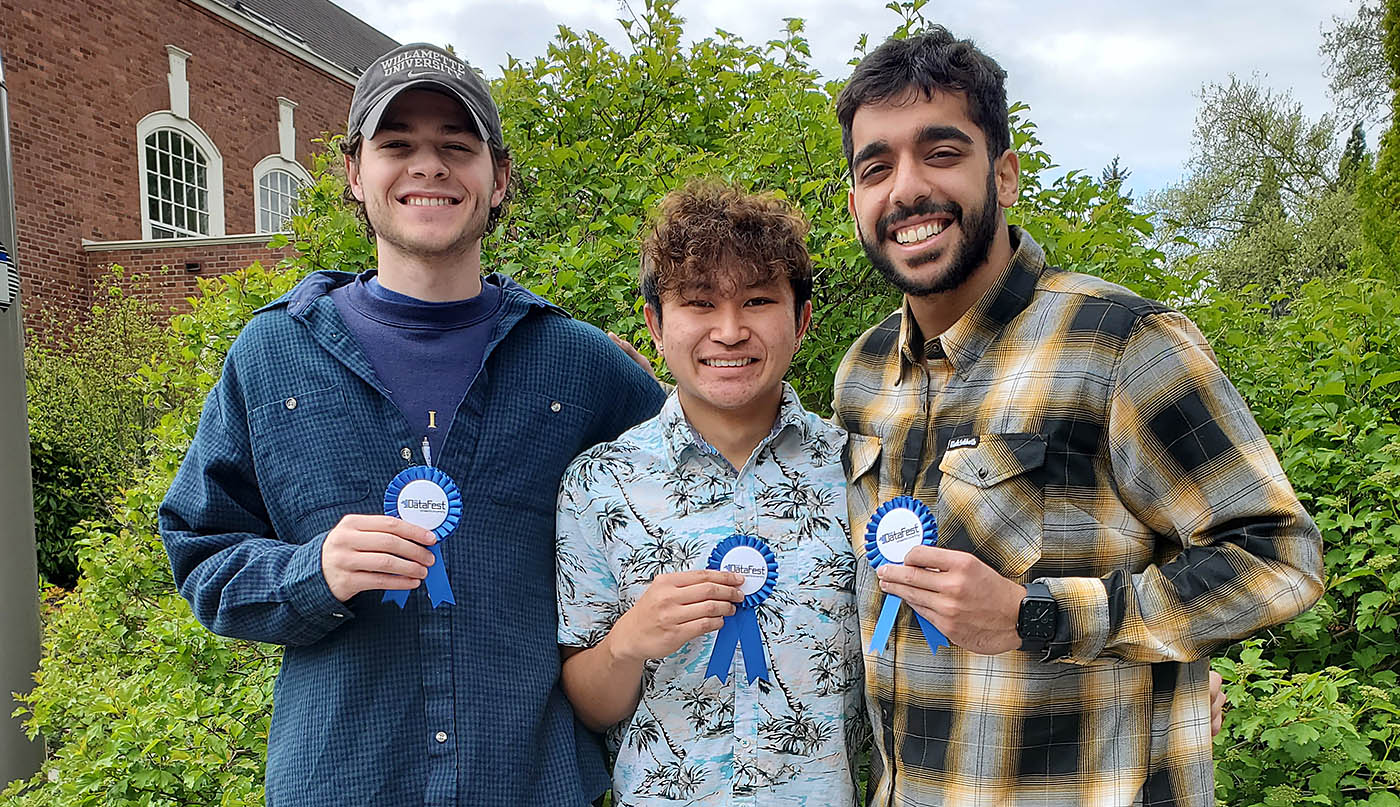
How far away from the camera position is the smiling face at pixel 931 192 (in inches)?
70.5

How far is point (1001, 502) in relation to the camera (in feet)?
5.57

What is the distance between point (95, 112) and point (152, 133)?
1126 millimetres

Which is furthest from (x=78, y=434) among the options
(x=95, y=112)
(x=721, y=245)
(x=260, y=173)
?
(x=721, y=245)

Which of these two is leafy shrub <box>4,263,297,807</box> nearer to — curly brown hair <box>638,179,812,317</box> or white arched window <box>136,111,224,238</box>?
curly brown hair <box>638,179,812,317</box>

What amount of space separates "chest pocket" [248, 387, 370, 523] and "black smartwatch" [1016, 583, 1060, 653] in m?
1.25

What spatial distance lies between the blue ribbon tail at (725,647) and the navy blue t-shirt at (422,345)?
68 centimetres

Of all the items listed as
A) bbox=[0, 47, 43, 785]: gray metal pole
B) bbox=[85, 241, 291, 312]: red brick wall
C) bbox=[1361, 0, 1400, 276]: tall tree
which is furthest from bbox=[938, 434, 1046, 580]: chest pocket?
bbox=[1361, 0, 1400, 276]: tall tree

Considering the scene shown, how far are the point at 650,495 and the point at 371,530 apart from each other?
542mm

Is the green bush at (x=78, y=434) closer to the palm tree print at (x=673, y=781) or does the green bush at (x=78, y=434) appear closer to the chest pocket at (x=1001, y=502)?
the palm tree print at (x=673, y=781)

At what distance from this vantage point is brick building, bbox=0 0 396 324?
13648 mm

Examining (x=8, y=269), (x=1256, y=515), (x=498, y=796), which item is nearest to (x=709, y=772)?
(x=498, y=796)

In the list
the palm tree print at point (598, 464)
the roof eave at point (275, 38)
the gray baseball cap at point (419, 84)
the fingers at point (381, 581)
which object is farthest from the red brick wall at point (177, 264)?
the fingers at point (381, 581)

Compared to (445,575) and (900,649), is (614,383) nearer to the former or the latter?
(445,575)

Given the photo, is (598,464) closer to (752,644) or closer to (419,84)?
(752,644)
